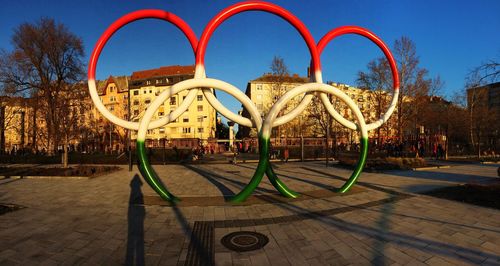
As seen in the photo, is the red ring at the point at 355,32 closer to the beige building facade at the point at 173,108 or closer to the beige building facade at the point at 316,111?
the beige building facade at the point at 316,111

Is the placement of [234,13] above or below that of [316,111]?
below

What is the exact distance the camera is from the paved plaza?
508cm

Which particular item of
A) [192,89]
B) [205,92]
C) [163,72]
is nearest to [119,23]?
[192,89]

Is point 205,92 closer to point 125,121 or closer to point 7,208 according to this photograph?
point 125,121

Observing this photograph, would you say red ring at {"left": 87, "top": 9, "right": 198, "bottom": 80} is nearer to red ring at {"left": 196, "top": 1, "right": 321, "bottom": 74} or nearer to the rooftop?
red ring at {"left": 196, "top": 1, "right": 321, "bottom": 74}

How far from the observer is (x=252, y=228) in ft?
22.0

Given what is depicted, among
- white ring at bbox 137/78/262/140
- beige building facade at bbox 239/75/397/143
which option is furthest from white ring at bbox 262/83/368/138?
beige building facade at bbox 239/75/397/143

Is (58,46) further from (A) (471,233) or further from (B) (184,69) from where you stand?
(B) (184,69)

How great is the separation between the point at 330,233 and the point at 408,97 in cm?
2876

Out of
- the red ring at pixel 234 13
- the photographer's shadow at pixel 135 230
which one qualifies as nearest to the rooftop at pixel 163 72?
the red ring at pixel 234 13

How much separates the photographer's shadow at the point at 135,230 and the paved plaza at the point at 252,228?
0.02 meters

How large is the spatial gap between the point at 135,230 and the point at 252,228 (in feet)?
9.04

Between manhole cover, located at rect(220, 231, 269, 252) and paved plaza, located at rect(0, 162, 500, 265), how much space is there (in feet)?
0.47

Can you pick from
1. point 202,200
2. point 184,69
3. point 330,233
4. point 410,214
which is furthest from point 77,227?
point 184,69
